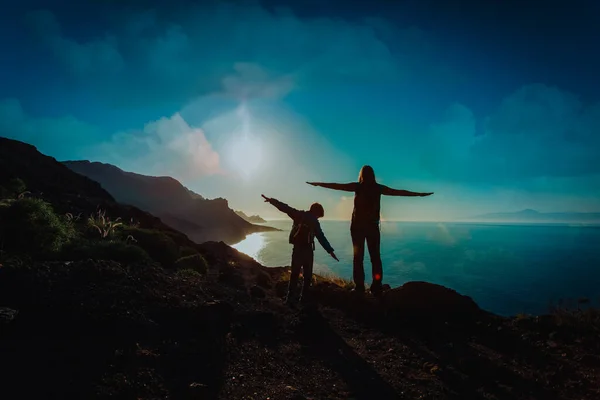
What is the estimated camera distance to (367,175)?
8.28m

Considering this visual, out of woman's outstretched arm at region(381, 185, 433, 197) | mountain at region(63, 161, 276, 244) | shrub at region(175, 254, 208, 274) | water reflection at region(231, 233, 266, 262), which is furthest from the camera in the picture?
mountain at region(63, 161, 276, 244)

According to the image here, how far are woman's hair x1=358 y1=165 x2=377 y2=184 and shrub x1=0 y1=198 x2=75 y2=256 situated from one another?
25.1ft

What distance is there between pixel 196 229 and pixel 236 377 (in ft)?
313

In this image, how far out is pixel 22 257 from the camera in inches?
208

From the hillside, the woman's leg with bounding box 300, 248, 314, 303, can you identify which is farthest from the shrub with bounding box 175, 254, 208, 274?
the woman's leg with bounding box 300, 248, 314, 303

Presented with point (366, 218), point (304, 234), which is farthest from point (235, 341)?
point (366, 218)

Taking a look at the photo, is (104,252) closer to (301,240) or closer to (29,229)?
(29,229)

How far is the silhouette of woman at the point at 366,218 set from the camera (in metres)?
7.94

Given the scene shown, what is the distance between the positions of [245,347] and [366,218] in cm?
469

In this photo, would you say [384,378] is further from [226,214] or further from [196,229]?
[226,214]

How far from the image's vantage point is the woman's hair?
826cm

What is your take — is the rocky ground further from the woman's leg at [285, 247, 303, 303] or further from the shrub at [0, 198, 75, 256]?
the shrub at [0, 198, 75, 256]

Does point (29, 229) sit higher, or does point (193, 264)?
point (29, 229)

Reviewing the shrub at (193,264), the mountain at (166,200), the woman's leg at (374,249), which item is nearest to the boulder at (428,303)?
the woman's leg at (374,249)
